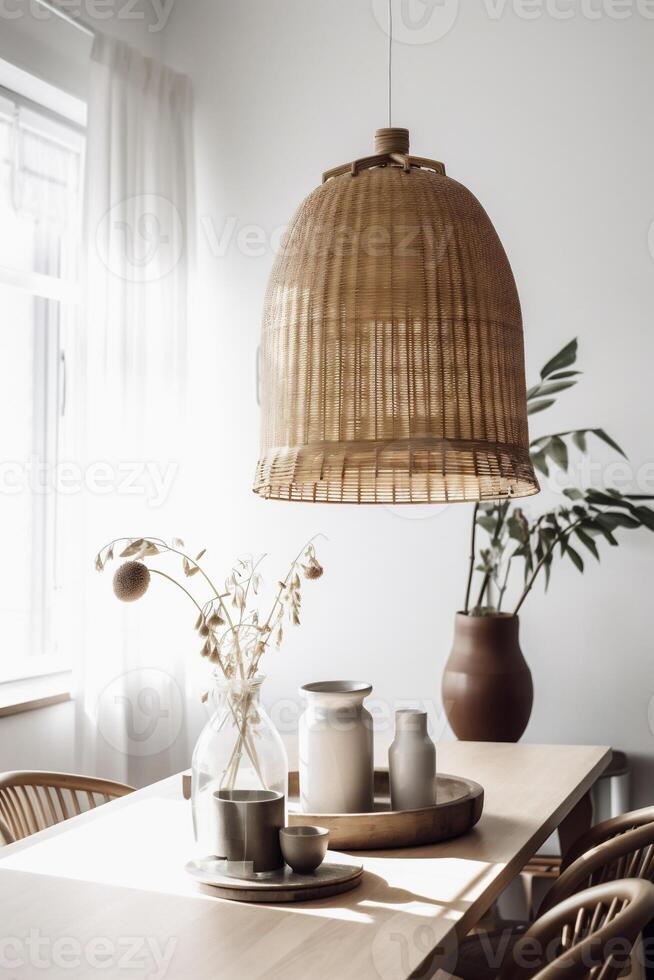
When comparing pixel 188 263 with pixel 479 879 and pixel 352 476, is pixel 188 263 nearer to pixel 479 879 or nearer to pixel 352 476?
pixel 352 476

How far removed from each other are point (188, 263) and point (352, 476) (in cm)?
237

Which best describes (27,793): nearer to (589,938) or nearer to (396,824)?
(396,824)

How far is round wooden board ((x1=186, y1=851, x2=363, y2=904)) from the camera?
144 cm

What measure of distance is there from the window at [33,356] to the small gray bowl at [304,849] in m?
1.98

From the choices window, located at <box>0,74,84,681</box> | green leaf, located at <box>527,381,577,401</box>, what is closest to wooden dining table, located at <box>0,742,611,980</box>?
green leaf, located at <box>527,381,577,401</box>

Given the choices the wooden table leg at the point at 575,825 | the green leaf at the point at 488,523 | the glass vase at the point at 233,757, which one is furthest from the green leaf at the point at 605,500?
the glass vase at the point at 233,757

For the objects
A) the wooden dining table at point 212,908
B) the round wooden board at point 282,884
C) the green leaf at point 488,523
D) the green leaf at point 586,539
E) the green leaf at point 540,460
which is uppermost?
the green leaf at point 540,460

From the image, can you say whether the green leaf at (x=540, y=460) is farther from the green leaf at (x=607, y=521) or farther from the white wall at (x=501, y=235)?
the white wall at (x=501, y=235)

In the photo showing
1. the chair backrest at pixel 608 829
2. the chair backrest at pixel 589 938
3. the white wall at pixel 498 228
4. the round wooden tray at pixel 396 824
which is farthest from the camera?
the white wall at pixel 498 228

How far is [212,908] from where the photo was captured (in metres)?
1.41

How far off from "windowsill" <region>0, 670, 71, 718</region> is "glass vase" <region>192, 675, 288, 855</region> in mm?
1686

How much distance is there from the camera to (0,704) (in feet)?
10.1

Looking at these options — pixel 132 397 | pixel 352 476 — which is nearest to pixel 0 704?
pixel 132 397

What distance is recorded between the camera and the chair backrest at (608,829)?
1882 mm
